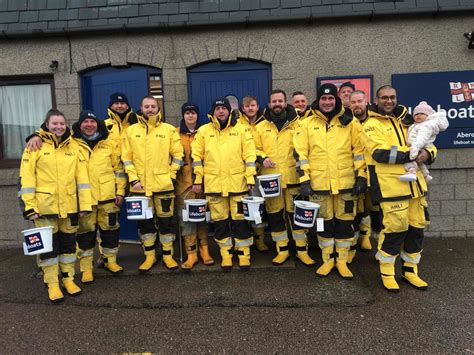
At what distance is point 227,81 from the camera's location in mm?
5906

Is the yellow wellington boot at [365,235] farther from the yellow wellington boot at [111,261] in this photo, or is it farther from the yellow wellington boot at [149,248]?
the yellow wellington boot at [111,261]

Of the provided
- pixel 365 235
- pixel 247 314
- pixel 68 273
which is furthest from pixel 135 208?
pixel 365 235

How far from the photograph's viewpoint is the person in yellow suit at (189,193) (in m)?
4.72

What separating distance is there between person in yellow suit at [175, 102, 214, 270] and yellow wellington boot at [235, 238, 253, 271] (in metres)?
0.42

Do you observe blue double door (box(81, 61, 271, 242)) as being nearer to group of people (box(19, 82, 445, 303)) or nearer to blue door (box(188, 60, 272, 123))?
blue door (box(188, 60, 272, 123))

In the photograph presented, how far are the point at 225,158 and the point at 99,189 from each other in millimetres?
1548

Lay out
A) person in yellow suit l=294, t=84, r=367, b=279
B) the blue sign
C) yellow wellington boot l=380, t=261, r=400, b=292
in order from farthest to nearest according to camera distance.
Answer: the blue sign, person in yellow suit l=294, t=84, r=367, b=279, yellow wellington boot l=380, t=261, r=400, b=292

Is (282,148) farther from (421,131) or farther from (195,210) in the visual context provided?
(421,131)

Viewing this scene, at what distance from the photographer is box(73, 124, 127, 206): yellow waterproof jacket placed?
13.8ft

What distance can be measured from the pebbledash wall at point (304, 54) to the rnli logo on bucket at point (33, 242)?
2925mm

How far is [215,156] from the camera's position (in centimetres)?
441

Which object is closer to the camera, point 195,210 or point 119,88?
point 195,210

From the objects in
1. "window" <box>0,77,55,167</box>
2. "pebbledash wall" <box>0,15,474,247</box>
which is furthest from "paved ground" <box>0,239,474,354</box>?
"window" <box>0,77,55,167</box>

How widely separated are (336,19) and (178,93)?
2.75 m
